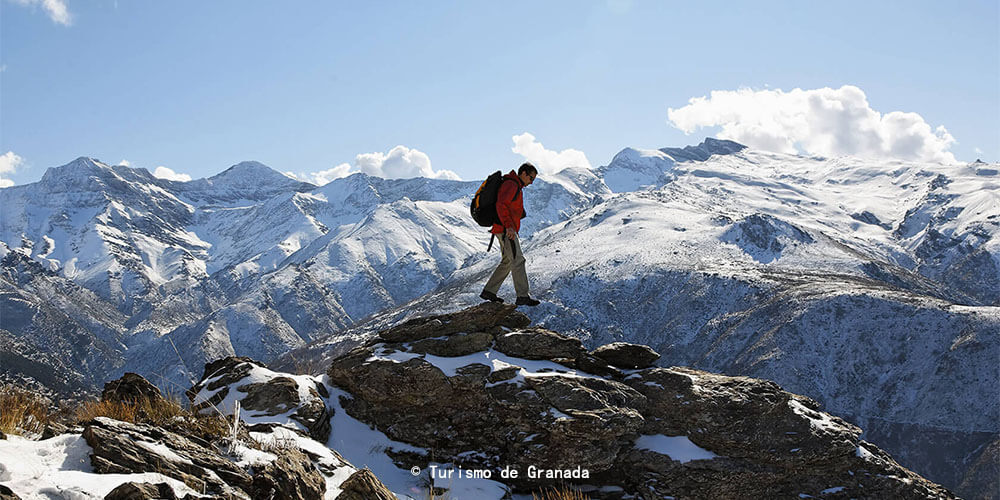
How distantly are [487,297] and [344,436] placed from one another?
5.78 m

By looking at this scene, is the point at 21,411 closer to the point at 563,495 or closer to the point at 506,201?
the point at 563,495

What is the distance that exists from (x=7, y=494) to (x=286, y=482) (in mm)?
2879

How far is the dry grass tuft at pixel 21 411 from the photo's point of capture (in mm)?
8766

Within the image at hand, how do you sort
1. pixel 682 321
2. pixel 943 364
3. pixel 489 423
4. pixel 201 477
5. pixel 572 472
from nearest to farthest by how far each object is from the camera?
1. pixel 201 477
2. pixel 572 472
3. pixel 489 423
4. pixel 943 364
5. pixel 682 321

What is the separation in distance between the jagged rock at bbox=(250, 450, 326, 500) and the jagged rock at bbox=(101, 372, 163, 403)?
5762mm

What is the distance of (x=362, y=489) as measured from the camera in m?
7.58

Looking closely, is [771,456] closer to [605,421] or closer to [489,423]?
[605,421]

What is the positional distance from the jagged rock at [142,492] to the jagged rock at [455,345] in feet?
33.6

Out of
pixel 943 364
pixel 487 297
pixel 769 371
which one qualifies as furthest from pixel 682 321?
pixel 487 297

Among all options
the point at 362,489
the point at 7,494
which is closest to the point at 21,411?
the point at 7,494

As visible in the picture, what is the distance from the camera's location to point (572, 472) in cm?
1377

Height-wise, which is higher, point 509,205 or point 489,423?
point 509,205

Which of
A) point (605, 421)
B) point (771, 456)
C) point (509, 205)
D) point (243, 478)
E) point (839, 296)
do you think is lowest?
point (839, 296)

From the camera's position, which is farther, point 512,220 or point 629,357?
point 629,357
